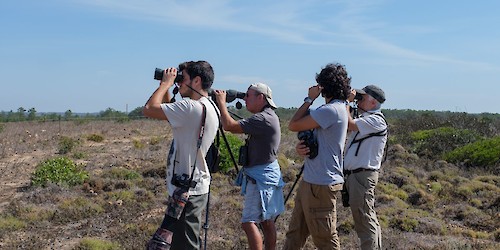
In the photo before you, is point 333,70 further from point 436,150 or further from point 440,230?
point 436,150

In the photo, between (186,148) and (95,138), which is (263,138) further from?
(95,138)

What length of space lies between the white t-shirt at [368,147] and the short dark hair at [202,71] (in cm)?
158

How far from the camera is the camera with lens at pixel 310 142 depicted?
14.2 feet

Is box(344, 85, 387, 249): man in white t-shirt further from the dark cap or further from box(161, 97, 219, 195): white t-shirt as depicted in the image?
box(161, 97, 219, 195): white t-shirt

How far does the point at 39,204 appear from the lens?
898cm

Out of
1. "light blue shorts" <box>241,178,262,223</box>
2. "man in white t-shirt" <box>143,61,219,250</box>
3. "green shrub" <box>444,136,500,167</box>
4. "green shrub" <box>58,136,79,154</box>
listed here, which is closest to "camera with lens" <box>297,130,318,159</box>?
"light blue shorts" <box>241,178,262,223</box>

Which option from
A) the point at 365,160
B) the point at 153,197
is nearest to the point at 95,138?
the point at 153,197

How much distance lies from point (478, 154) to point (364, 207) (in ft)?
42.5

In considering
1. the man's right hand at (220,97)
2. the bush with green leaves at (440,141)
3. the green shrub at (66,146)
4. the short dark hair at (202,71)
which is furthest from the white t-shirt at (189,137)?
the bush with green leaves at (440,141)

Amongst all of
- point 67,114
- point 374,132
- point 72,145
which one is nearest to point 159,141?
point 72,145

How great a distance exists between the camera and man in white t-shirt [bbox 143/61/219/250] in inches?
151

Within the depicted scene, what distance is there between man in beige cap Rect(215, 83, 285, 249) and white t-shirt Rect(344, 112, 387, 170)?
77cm

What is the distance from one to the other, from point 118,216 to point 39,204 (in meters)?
1.43

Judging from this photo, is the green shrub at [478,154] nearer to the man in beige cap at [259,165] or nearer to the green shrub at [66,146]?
the green shrub at [66,146]
